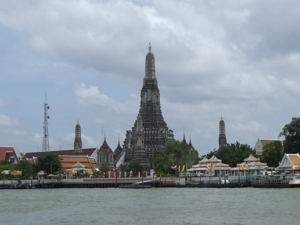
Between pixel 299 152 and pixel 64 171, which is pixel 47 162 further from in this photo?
pixel 299 152

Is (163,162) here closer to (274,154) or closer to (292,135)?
(274,154)

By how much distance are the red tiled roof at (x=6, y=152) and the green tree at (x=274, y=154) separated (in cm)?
6299

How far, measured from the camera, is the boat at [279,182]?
6988 centimetres

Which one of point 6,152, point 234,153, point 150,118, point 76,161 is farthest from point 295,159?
point 6,152

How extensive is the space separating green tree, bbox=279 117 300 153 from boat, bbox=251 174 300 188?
15.5 metres

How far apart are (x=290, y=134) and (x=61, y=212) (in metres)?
52.2

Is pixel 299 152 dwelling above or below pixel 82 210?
above

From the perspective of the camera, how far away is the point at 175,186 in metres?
84.4

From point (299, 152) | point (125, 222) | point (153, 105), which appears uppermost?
point (153, 105)

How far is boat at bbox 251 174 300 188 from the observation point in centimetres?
6988

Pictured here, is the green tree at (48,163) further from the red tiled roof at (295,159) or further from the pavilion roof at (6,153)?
the red tiled roof at (295,159)

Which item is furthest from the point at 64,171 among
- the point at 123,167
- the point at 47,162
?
the point at 123,167

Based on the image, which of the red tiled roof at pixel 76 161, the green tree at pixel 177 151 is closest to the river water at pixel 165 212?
the green tree at pixel 177 151

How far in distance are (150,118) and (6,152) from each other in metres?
32.7
